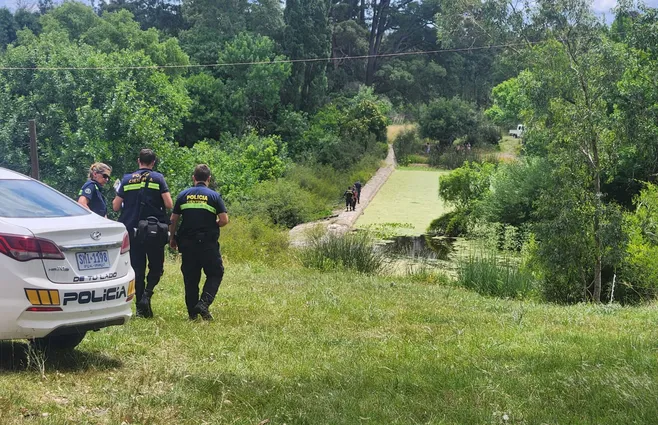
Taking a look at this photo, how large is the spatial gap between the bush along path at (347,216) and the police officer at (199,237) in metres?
11.4

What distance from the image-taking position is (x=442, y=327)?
7680 mm

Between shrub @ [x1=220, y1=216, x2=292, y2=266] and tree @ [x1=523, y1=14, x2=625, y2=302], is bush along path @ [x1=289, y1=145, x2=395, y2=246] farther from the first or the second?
tree @ [x1=523, y1=14, x2=625, y2=302]

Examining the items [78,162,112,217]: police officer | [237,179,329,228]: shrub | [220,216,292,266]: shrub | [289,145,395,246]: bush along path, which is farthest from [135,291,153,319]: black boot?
[237,179,329,228]: shrub

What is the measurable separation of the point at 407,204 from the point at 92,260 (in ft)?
103

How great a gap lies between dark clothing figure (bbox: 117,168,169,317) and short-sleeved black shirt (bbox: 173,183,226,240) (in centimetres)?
23

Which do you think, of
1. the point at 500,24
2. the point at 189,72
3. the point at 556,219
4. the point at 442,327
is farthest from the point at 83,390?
the point at 189,72

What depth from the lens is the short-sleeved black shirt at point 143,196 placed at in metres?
7.54

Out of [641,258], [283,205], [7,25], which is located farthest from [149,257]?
[7,25]

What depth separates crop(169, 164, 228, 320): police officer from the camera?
755 cm

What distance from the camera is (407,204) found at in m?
36.2

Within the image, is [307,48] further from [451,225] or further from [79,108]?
[451,225]

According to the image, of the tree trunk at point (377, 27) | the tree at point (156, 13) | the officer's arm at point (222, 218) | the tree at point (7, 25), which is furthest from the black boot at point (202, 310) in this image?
the tree at point (7, 25)

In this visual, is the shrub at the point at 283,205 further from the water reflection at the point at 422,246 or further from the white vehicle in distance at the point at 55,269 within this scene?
the white vehicle in distance at the point at 55,269

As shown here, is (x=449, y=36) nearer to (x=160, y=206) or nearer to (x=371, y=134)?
(x=371, y=134)
